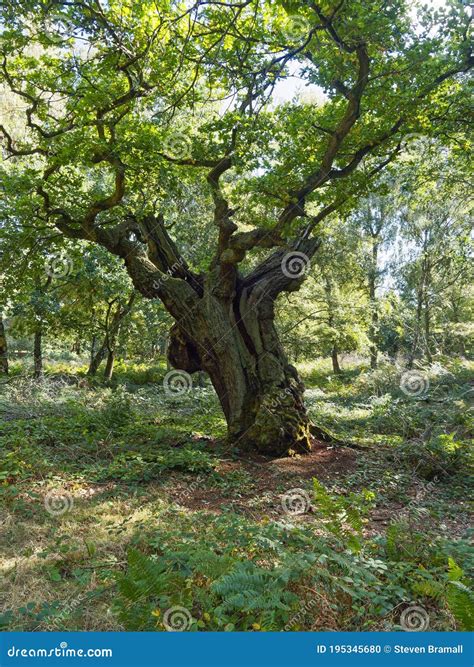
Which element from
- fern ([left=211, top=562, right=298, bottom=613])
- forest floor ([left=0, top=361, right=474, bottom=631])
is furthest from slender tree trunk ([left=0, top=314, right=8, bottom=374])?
fern ([left=211, top=562, right=298, bottom=613])

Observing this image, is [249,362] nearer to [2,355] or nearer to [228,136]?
[228,136]

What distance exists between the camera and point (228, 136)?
6836mm

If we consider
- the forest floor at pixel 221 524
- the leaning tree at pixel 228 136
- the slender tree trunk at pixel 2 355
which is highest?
the leaning tree at pixel 228 136

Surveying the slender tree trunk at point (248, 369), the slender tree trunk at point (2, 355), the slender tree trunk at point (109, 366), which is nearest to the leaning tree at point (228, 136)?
the slender tree trunk at point (248, 369)

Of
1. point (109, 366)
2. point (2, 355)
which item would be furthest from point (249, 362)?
point (2, 355)

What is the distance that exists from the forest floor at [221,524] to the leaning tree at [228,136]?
1.46 m

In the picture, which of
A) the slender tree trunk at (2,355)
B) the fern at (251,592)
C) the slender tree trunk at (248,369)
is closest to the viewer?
the fern at (251,592)

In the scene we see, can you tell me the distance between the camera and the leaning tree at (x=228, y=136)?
534 cm

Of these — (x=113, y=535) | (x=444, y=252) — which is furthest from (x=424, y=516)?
(x=444, y=252)

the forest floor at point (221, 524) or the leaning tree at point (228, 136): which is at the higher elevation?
the leaning tree at point (228, 136)

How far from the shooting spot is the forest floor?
8.85 feet

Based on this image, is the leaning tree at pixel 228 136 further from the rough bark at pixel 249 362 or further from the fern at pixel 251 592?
the fern at pixel 251 592

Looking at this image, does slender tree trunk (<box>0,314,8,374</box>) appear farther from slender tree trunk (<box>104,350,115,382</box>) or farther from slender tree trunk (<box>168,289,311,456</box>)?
slender tree trunk (<box>168,289,311,456</box>)

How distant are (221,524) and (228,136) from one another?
5.55 m
